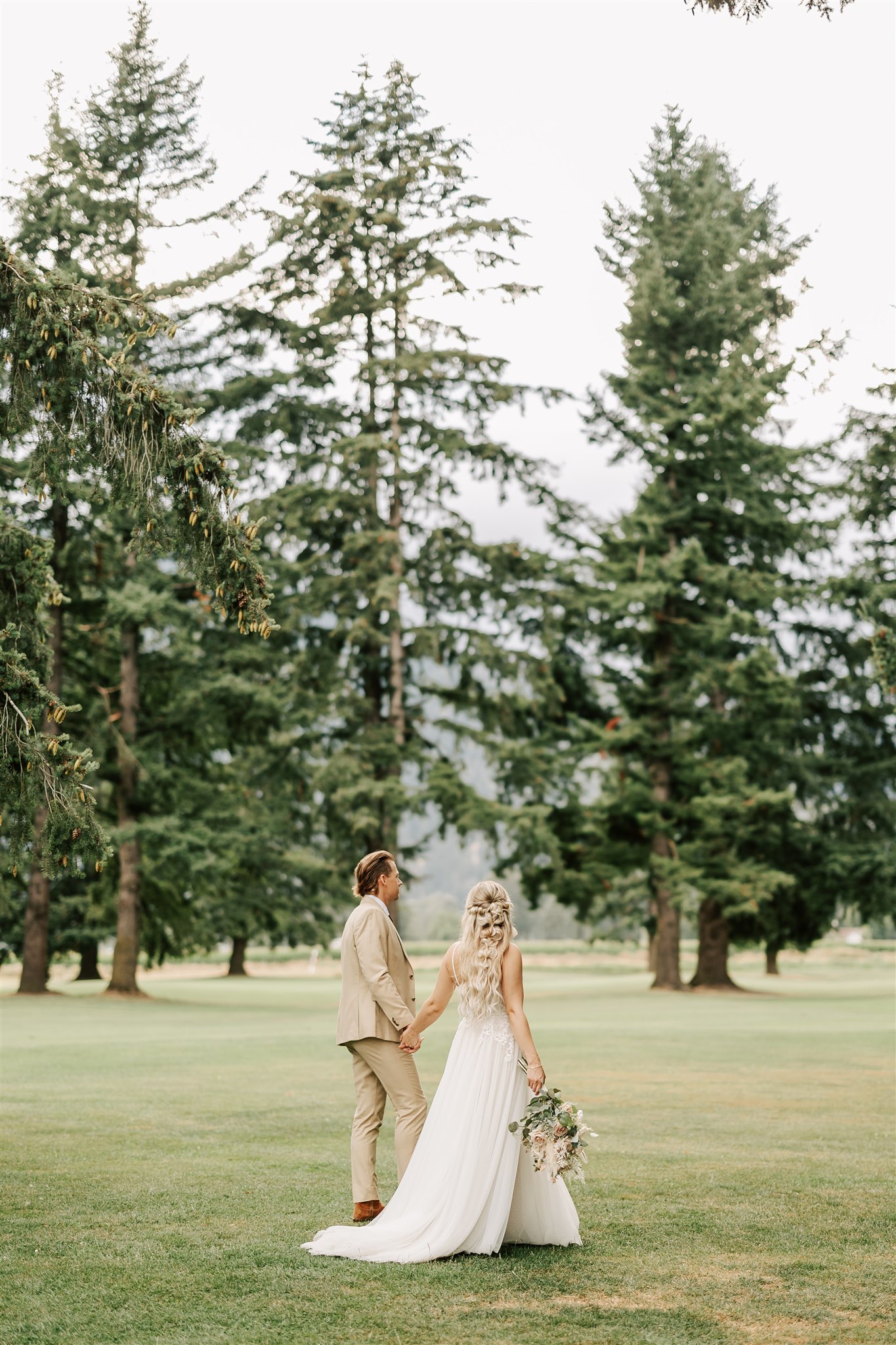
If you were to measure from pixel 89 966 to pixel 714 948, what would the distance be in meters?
23.8

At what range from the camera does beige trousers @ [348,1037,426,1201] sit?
7758mm

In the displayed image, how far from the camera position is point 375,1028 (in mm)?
7758

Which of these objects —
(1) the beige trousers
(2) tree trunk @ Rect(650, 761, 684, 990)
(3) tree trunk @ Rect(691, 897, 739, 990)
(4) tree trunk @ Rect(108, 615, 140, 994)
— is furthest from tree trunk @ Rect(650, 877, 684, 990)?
(1) the beige trousers

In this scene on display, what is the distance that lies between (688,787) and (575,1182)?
29.8 m

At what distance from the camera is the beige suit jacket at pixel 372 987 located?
7.74 meters

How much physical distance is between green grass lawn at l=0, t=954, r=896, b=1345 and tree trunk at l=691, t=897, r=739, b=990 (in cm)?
2058

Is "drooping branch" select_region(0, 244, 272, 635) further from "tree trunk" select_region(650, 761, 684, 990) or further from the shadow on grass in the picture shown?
"tree trunk" select_region(650, 761, 684, 990)

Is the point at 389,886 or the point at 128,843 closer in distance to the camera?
the point at 389,886

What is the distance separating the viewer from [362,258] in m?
38.0

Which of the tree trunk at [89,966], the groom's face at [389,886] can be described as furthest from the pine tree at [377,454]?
the groom's face at [389,886]

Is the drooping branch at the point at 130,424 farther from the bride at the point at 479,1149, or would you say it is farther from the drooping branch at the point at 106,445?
the bride at the point at 479,1149

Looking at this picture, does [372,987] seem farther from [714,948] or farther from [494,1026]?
[714,948]

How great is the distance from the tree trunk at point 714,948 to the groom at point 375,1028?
106 ft

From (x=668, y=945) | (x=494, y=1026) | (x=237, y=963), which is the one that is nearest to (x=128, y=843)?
(x=668, y=945)
